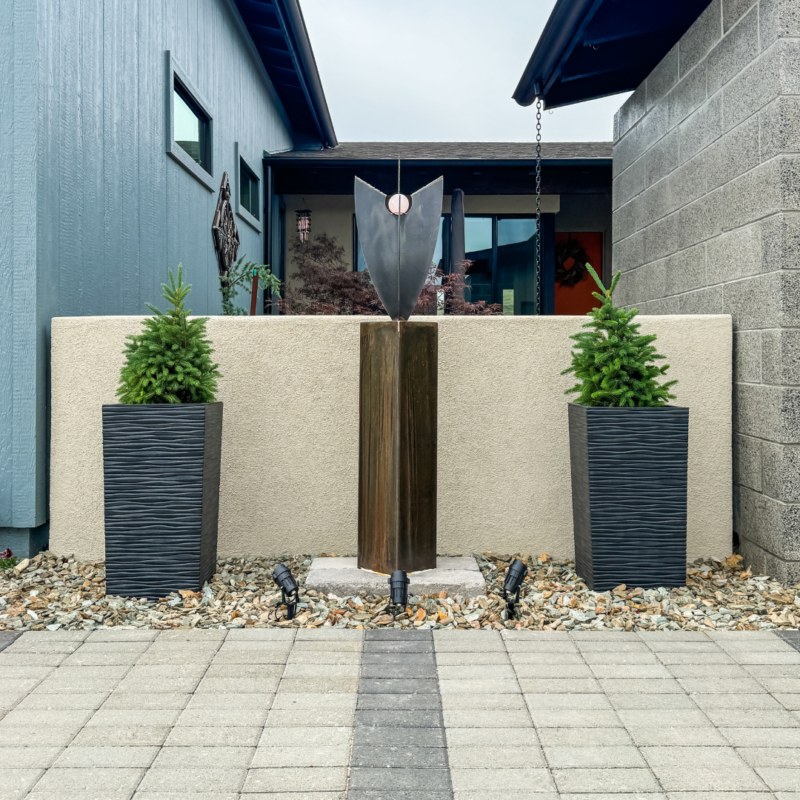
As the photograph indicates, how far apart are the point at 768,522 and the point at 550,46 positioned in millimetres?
3518

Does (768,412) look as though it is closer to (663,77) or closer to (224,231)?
(663,77)

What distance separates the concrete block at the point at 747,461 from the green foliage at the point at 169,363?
8.92 ft

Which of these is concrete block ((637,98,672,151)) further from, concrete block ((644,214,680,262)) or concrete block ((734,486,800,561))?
concrete block ((734,486,800,561))

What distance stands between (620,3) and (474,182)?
577 cm

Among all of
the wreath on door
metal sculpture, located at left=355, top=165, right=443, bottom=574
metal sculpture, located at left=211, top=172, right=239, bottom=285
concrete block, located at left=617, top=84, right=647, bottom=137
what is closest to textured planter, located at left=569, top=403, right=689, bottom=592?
metal sculpture, located at left=355, top=165, right=443, bottom=574

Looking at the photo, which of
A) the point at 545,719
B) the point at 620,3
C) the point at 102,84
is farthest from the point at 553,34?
the point at 545,719

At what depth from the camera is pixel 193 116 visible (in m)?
6.71

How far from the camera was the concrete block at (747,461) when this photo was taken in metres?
3.79

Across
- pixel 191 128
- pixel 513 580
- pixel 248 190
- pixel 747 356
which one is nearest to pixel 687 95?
pixel 747 356

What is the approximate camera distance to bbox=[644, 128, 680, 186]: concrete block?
4.83m

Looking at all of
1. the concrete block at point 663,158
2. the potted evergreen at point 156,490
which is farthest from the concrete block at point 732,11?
the potted evergreen at point 156,490

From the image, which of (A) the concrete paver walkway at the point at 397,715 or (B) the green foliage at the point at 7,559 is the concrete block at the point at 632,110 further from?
(B) the green foliage at the point at 7,559

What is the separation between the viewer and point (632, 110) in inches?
224

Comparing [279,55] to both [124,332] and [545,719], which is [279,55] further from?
[545,719]
